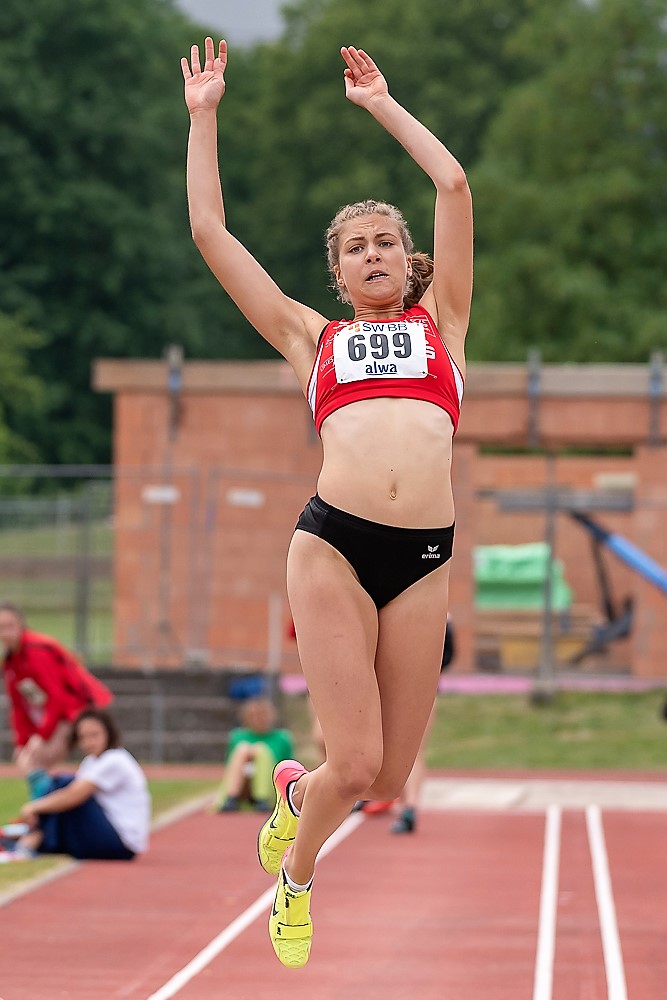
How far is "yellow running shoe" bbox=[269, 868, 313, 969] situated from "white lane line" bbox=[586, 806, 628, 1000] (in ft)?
6.02

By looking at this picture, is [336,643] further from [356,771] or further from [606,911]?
[606,911]

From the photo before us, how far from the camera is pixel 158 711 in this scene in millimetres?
17484

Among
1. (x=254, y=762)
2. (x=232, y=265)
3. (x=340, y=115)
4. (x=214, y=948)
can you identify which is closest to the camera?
(x=232, y=265)

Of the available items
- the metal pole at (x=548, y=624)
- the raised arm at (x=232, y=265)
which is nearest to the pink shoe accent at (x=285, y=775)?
the raised arm at (x=232, y=265)

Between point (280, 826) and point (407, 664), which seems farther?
point (280, 826)

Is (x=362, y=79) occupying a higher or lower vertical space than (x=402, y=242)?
higher

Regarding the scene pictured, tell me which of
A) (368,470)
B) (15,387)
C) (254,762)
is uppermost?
(15,387)

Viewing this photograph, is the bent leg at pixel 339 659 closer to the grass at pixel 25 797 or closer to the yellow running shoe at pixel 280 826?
the yellow running shoe at pixel 280 826

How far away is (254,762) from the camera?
13312 mm

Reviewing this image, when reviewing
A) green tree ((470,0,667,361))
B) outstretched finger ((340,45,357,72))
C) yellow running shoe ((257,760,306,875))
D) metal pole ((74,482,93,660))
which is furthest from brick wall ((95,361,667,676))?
green tree ((470,0,667,361))

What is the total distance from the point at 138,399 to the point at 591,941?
14667mm

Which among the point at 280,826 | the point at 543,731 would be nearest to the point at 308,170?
the point at 543,731

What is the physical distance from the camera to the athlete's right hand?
568 centimetres

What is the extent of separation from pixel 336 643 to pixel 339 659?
5cm
